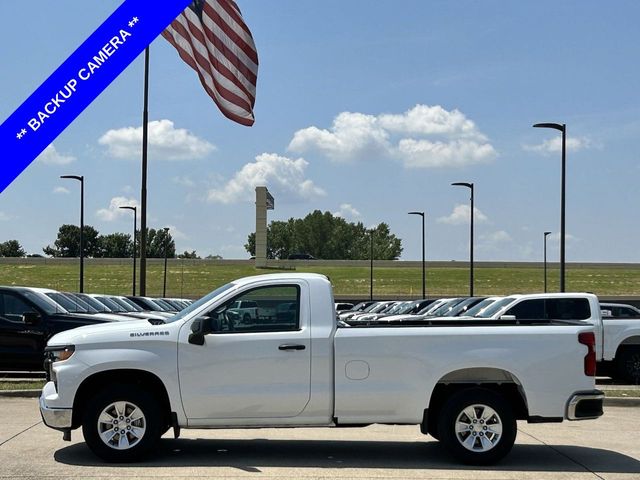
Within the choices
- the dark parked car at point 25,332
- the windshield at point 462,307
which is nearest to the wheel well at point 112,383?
the dark parked car at point 25,332

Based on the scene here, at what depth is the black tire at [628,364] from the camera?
61.3ft

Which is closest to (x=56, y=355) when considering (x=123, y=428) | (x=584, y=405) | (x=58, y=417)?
(x=58, y=417)

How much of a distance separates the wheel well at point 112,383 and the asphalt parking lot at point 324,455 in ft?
1.66

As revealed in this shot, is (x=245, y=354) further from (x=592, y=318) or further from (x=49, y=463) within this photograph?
(x=592, y=318)

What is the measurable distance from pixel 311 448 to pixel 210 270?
9898cm

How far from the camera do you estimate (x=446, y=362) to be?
9391 millimetres

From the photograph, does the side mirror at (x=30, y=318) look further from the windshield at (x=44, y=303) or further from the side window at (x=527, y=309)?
the side window at (x=527, y=309)

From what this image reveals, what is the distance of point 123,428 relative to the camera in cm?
940

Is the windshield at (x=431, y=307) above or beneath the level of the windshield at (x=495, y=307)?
beneath

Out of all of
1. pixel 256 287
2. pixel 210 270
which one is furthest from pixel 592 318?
pixel 210 270

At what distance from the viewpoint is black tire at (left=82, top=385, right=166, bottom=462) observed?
9336mm

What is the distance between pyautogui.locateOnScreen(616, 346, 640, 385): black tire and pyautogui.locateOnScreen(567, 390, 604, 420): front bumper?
968 cm

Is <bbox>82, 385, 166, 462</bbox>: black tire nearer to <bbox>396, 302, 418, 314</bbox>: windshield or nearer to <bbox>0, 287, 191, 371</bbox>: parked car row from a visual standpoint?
<bbox>0, 287, 191, 371</bbox>: parked car row

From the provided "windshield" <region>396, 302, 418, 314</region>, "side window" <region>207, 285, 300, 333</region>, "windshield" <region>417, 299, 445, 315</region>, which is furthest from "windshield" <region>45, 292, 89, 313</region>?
"windshield" <region>396, 302, 418, 314</region>
